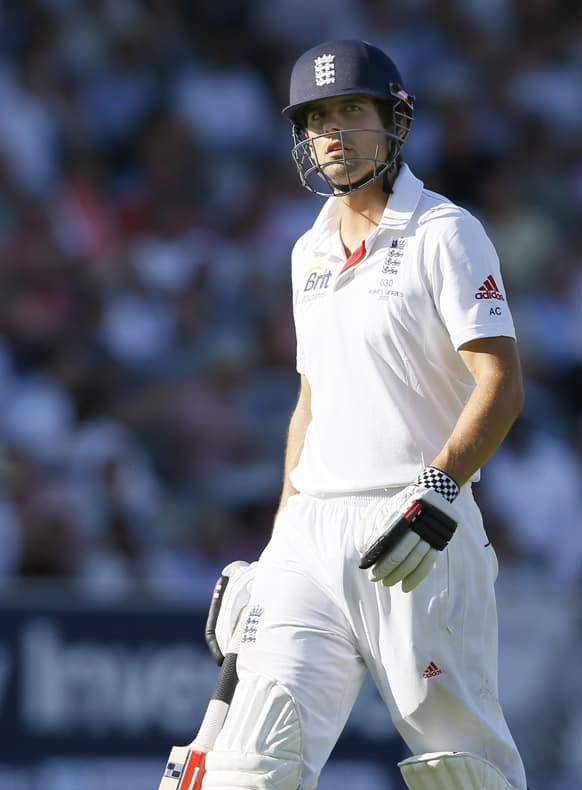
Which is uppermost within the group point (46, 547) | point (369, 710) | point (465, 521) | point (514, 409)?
point (514, 409)

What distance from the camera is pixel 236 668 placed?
131 inches

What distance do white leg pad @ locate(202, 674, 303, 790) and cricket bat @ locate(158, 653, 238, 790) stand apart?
6cm

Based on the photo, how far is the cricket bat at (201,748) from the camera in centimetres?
323

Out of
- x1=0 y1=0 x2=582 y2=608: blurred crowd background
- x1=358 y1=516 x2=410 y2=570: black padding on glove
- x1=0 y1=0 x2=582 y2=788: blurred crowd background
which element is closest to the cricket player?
x1=358 y1=516 x2=410 y2=570: black padding on glove

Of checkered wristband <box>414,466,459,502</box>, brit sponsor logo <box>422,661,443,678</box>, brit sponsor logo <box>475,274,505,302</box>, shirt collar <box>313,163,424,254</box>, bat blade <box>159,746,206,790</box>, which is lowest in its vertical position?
bat blade <box>159,746,206,790</box>

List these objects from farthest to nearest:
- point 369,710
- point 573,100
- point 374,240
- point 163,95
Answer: point 573,100 < point 163,95 < point 369,710 < point 374,240

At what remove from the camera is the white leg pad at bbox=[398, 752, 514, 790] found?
10.5 feet

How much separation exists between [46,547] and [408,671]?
3.39 meters

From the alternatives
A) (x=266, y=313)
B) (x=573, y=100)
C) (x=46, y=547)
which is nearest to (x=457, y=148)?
(x=573, y=100)

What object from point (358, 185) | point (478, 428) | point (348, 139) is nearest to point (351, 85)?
point (348, 139)

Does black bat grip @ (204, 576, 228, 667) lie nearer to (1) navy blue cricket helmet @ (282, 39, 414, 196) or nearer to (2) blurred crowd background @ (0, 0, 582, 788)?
(1) navy blue cricket helmet @ (282, 39, 414, 196)

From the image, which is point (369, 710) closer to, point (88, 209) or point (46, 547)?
point (46, 547)

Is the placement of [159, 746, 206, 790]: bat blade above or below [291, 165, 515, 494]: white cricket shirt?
below

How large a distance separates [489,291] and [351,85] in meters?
0.60
